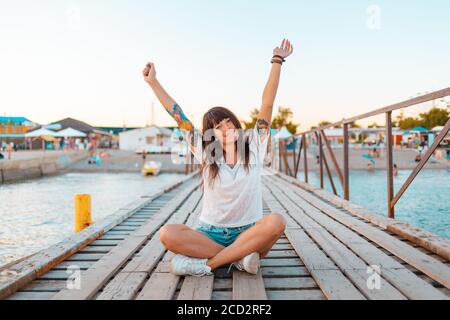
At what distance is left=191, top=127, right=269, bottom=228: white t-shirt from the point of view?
7.14 ft

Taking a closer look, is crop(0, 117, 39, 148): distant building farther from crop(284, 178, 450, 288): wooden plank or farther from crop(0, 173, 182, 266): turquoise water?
crop(284, 178, 450, 288): wooden plank

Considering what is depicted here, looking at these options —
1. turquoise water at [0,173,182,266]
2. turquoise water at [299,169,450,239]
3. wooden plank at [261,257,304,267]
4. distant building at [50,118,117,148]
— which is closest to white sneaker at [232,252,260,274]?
wooden plank at [261,257,304,267]

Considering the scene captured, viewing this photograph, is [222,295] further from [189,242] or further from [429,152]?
[429,152]

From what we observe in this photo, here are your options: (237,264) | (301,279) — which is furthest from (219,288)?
(301,279)

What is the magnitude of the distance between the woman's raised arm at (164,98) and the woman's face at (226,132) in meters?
0.15

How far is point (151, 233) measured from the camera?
342cm

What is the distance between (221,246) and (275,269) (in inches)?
14.4

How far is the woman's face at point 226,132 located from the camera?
2.19 meters

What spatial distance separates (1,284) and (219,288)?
3.50 ft

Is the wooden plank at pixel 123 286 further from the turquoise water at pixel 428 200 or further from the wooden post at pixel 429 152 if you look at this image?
the turquoise water at pixel 428 200


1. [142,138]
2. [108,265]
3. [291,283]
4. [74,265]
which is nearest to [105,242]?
[74,265]

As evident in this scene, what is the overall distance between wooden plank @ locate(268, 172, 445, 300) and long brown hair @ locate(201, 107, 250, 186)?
91cm

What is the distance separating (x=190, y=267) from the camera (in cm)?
217
